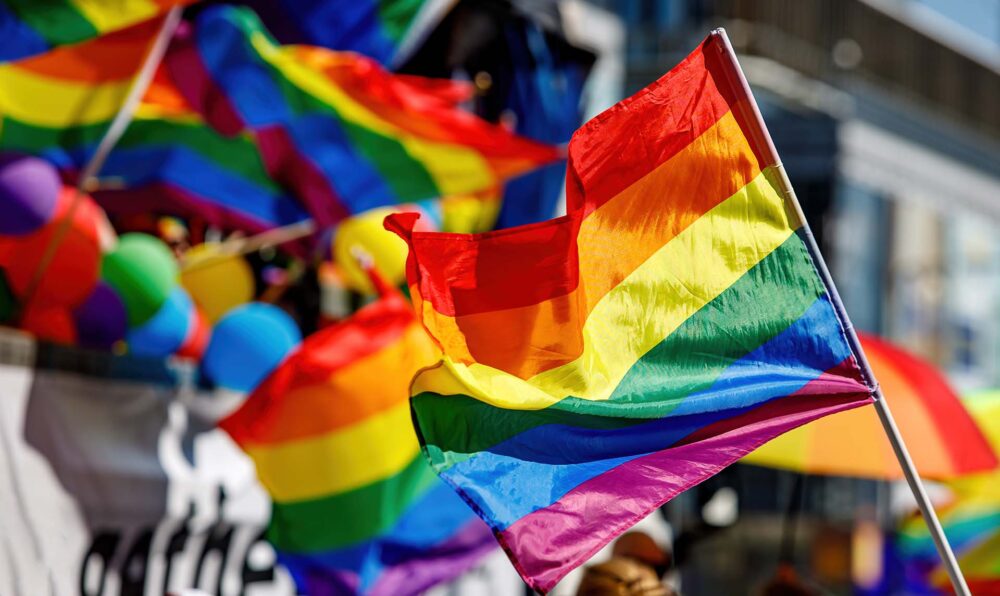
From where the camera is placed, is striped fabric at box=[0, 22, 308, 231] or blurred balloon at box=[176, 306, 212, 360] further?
blurred balloon at box=[176, 306, 212, 360]

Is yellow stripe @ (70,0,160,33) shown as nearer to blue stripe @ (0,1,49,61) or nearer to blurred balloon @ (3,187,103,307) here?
blue stripe @ (0,1,49,61)

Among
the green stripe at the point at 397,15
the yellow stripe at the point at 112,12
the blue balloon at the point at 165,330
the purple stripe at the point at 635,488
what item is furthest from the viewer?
the green stripe at the point at 397,15

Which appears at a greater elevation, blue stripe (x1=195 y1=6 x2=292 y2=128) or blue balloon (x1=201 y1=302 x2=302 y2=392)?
blue stripe (x1=195 y1=6 x2=292 y2=128)

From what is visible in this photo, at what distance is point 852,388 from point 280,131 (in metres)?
4.46

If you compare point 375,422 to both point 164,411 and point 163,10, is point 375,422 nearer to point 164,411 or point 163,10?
point 164,411

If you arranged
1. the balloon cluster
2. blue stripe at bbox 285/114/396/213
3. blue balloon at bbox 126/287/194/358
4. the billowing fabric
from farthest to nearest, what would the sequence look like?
the billowing fabric, blue stripe at bbox 285/114/396/213, blue balloon at bbox 126/287/194/358, the balloon cluster

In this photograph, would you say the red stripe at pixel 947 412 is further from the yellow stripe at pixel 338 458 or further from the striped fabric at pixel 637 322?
the striped fabric at pixel 637 322

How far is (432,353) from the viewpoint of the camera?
720 centimetres

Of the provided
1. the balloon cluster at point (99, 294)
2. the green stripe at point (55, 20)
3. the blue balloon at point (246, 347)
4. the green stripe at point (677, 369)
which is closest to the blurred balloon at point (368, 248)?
the balloon cluster at point (99, 294)

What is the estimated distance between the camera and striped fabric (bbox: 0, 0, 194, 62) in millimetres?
6602

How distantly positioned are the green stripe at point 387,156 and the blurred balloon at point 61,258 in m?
1.52

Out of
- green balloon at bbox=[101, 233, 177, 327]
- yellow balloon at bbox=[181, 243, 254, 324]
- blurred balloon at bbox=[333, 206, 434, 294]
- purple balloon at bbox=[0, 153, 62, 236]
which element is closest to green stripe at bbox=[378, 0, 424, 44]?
blurred balloon at bbox=[333, 206, 434, 294]

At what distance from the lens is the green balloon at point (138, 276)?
265 inches

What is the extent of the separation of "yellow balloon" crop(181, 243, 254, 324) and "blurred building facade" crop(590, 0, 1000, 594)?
11139 mm
